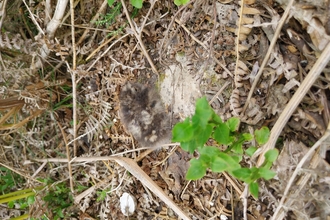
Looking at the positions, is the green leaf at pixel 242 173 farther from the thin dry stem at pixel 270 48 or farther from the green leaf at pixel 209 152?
the thin dry stem at pixel 270 48

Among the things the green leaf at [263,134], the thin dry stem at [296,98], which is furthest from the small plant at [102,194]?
the green leaf at [263,134]

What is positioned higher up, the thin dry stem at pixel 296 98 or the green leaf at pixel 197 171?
the thin dry stem at pixel 296 98

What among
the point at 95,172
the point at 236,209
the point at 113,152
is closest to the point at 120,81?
the point at 113,152

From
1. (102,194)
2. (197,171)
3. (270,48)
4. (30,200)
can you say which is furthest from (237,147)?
(30,200)

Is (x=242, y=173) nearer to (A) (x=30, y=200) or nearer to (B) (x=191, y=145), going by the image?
(B) (x=191, y=145)

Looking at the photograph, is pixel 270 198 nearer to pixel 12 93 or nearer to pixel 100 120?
pixel 100 120
